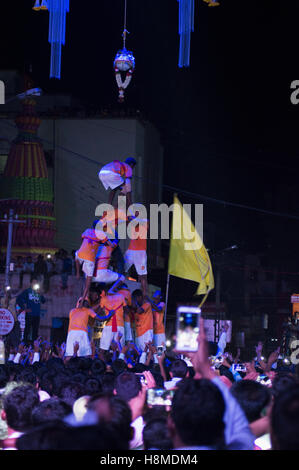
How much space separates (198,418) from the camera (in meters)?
3.56

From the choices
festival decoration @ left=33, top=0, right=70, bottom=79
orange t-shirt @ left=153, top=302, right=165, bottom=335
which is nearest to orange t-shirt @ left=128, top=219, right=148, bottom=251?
orange t-shirt @ left=153, top=302, right=165, bottom=335

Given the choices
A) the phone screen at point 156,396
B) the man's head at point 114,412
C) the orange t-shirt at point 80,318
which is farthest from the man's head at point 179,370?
the orange t-shirt at point 80,318

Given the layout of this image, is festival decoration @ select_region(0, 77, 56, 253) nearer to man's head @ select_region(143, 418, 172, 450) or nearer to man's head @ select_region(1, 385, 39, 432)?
man's head @ select_region(1, 385, 39, 432)

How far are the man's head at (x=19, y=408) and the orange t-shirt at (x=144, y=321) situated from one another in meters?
10.0

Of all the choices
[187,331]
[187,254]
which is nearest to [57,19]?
[187,254]

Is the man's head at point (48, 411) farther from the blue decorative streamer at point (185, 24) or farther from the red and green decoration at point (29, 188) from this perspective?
the red and green decoration at point (29, 188)

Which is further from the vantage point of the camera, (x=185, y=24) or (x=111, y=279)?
(x=111, y=279)

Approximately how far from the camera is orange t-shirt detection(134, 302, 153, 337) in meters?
15.2

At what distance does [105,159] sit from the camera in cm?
3491

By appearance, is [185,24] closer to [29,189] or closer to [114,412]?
[114,412]

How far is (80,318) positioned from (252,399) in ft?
31.3

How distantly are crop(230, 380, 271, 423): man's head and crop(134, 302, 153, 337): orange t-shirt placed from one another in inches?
409
